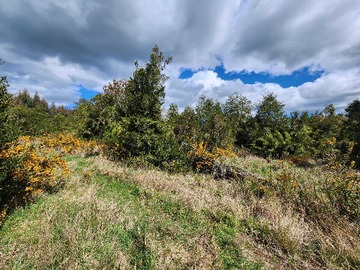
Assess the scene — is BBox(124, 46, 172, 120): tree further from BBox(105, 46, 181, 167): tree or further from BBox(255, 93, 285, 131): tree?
BBox(255, 93, 285, 131): tree

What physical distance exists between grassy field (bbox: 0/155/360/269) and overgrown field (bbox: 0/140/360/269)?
0.02 meters

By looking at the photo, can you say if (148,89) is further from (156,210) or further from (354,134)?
(354,134)

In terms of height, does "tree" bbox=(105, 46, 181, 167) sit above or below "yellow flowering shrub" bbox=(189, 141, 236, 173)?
above

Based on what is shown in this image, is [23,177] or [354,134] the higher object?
[354,134]

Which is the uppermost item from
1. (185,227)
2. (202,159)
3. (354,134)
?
(354,134)

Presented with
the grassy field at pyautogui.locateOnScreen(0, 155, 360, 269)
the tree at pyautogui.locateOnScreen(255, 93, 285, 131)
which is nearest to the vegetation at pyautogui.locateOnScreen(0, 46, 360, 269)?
the grassy field at pyautogui.locateOnScreen(0, 155, 360, 269)

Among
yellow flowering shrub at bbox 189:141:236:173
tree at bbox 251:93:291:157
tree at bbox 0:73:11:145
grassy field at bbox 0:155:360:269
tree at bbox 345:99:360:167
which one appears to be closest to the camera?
grassy field at bbox 0:155:360:269

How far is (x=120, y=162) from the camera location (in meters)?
7.99

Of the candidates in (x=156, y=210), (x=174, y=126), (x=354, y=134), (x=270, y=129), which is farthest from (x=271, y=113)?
(x=156, y=210)

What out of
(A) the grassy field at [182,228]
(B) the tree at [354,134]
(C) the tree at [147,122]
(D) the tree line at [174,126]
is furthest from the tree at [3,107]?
(B) the tree at [354,134]

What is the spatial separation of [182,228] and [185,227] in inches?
3.8

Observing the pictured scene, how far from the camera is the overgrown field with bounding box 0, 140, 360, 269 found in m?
2.83

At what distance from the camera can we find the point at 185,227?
3811 mm

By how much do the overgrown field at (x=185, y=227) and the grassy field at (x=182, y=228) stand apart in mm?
15
